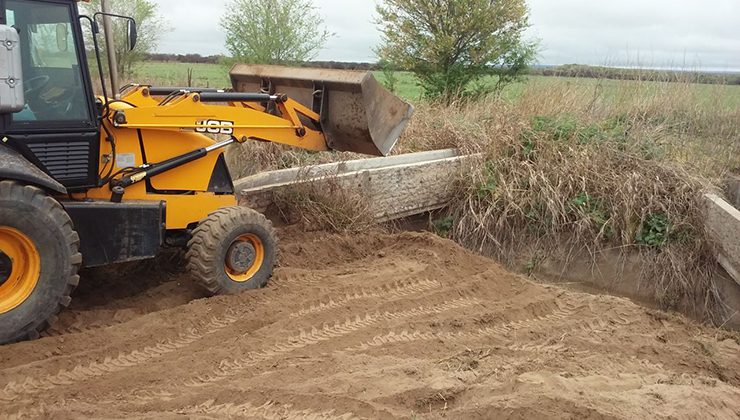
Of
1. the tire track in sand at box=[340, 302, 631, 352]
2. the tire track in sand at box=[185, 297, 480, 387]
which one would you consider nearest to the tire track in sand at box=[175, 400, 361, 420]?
the tire track in sand at box=[185, 297, 480, 387]

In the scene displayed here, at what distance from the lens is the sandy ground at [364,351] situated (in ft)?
12.5

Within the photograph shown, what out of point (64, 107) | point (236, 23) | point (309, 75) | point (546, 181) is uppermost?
point (236, 23)

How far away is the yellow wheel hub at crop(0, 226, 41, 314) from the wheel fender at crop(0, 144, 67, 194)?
33 centimetres

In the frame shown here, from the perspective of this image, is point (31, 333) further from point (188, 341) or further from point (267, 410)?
point (267, 410)

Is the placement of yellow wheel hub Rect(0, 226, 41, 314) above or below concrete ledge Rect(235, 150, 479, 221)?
below

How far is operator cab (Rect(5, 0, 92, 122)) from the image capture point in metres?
4.52

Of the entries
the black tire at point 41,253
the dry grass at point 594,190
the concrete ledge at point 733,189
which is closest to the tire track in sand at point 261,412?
the black tire at point 41,253

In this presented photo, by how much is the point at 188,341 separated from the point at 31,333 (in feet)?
3.19

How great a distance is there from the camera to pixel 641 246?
296 inches

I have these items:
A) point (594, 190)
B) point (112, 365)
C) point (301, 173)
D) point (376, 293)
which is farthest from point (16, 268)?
point (594, 190)

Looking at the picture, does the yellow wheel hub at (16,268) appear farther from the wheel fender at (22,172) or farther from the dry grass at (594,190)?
the dry grass at (594,190)

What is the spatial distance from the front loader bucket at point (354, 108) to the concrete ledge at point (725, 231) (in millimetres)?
3436

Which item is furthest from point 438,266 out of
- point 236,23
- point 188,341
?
point 236,23

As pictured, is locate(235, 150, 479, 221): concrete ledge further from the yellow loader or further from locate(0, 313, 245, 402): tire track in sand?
locate(0, 313, 245, 402): tire track in sand
